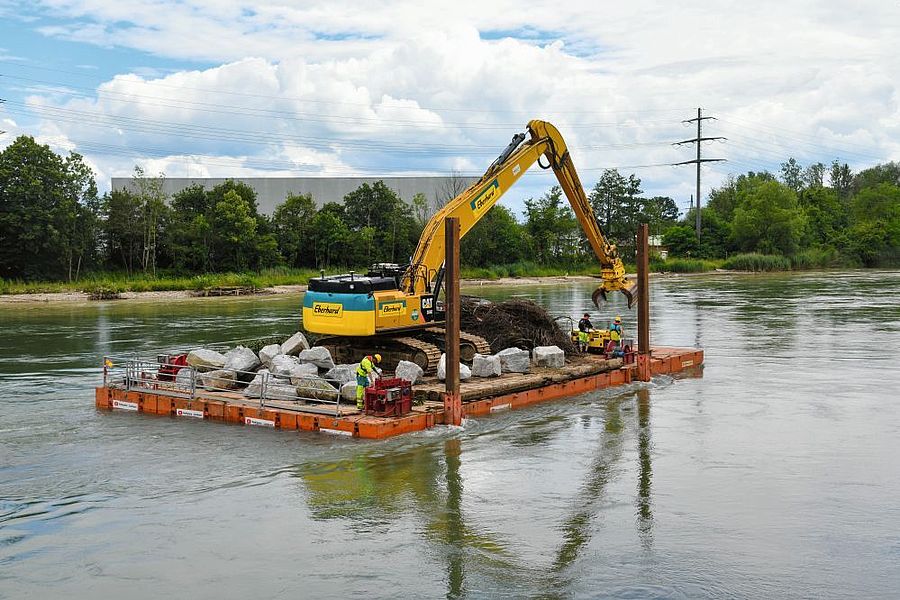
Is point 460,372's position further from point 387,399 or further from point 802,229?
point 802,229

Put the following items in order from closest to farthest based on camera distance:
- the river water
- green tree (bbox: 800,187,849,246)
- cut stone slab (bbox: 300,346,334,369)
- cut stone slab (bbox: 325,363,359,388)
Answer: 1. the river water
2. cut stone slab (bbox: 325,363,359,388)
3. cut stone slab (bbox: 300,346,334,369)
4. green tree (bbox: 800,187,849,246)

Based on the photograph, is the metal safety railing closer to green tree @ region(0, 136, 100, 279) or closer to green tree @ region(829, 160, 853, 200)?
green tree @ region(0, 136, 100, 279)

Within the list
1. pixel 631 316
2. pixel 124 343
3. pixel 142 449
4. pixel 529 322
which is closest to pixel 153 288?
pixel 124 343

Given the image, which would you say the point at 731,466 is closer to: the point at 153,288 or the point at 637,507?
the point at 637,507

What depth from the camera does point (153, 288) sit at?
190 feet

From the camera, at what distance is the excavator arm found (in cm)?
2141

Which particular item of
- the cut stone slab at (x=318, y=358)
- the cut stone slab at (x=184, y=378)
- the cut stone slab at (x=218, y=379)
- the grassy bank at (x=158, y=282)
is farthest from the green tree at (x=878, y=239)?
the cut stone slab at (x=184, y=378)

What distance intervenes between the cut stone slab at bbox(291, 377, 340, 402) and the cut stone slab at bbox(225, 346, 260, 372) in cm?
257

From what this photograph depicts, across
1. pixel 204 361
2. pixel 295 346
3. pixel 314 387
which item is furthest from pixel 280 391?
pixel 295 346

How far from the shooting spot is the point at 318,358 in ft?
65.9

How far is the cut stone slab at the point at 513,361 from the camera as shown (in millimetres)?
20516

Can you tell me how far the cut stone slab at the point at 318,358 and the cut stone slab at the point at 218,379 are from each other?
163cm

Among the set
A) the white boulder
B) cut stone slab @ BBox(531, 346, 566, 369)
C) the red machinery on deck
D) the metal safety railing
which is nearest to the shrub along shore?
the metal safety railing

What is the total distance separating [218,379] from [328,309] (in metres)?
2.90
